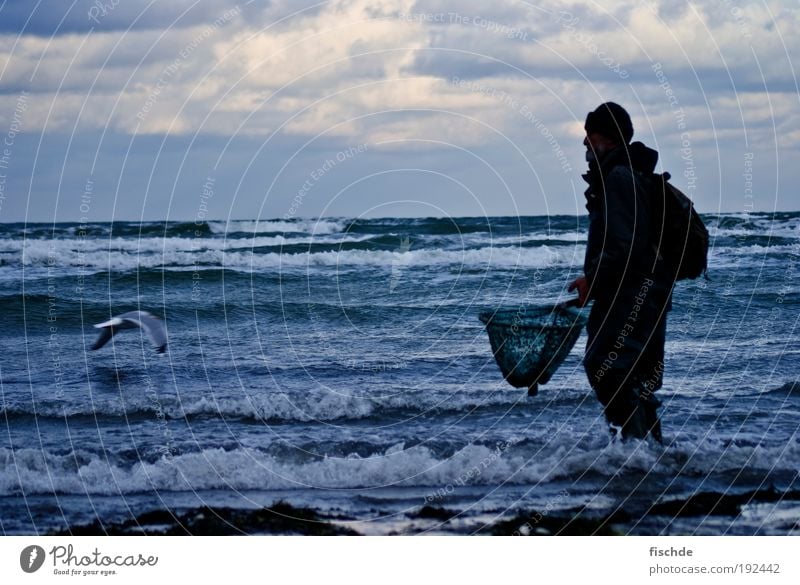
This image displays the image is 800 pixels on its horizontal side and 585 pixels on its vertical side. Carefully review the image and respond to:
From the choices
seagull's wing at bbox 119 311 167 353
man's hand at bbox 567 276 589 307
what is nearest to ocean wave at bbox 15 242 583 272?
seagull's wing at bbox 119 311 167 353

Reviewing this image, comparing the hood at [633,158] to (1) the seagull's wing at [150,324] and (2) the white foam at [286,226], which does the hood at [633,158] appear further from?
(2) the white foam at [286,226]

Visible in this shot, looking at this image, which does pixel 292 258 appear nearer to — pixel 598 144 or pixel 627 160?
pixel 598 144

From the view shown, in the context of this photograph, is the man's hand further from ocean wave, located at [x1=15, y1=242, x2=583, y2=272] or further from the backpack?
ocean wave, located at [x1=15, y1=242, x2=583, y2=272]

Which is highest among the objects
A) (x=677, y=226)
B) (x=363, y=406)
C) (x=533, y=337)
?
(x=677, y=226)

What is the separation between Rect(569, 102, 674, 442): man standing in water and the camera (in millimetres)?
6625

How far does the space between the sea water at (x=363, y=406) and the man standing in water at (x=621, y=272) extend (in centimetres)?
79

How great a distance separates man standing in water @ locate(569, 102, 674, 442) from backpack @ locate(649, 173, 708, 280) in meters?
0.06

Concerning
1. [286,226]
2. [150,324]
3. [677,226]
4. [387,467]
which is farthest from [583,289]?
[286,226]

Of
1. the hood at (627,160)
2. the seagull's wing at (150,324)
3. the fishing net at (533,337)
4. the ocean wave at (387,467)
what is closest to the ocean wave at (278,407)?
the seagull's wing at (150,324)

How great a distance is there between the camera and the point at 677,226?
266 inches

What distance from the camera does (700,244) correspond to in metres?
6.77

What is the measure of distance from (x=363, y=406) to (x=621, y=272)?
397 centimetres

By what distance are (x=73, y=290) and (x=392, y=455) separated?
13.0 meters
